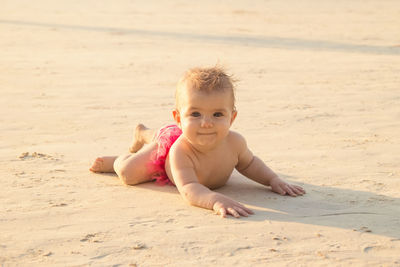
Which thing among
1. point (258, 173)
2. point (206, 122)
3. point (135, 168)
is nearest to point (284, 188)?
point (258, 173)

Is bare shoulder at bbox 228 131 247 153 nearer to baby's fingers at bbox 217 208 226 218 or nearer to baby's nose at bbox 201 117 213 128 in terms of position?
baby's nose at bbox 201 117 213 128

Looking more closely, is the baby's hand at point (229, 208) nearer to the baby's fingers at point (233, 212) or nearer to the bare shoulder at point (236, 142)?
the baby's fingers at point (233, 212)

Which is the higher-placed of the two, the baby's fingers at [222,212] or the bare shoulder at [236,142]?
the bare shoulder at [236,142]

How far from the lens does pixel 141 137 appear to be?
4.87m

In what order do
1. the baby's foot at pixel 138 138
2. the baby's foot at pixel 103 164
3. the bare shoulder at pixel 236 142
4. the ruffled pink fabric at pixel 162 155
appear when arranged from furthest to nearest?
the baby's foot at pixel 138 138, the baby's foot at pixel 103 164, the ruffled pink fabric at pixel 162 155, the bare shoulder at pixel 236 142

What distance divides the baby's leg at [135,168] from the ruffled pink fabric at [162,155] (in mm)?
31

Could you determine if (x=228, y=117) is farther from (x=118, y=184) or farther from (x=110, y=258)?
(x=110, y=258)

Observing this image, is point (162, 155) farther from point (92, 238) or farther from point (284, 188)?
point (92, 238)

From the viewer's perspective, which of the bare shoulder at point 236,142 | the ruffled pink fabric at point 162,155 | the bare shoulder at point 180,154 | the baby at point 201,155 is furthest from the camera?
the ruffled pink fabric at point 162,155

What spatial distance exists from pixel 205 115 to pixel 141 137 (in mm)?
1072

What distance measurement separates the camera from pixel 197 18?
49.8ft

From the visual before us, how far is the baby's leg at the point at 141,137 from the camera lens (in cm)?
477

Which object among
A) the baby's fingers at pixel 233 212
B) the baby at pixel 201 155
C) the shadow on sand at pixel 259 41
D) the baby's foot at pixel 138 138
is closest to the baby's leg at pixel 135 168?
the baby at pixel 201 155

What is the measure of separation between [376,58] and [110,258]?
7708 mm
